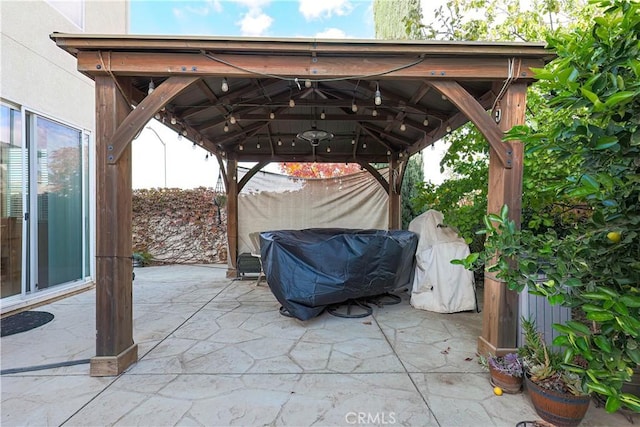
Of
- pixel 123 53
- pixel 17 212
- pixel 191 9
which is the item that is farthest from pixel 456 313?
pixel 191 9

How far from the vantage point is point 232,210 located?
6.15 metres

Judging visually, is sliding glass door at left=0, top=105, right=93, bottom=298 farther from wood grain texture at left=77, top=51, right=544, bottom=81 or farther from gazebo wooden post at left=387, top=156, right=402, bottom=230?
gazebo wooden post at left=387, top=156, right=402, bottom=230

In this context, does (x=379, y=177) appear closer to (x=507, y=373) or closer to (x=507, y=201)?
(x=507, y=201)

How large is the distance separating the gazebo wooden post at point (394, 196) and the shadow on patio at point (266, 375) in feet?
9.14

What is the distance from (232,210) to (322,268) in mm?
3394

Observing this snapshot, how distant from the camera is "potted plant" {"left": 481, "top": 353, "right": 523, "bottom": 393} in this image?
6.89 feet

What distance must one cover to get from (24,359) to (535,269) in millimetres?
3916

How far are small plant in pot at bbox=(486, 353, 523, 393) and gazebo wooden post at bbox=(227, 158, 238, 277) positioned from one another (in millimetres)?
4899

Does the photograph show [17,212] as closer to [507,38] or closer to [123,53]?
[123,53]

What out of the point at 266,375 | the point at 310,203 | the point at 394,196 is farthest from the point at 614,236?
the point at 310,203

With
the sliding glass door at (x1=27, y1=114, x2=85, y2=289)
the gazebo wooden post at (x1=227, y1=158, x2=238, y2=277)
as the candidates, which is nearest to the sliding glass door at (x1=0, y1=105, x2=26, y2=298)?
the sliding glass door at (x1=27, y1=114, x2=85, y2=289)

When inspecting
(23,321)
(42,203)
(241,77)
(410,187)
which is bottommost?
(23,321)

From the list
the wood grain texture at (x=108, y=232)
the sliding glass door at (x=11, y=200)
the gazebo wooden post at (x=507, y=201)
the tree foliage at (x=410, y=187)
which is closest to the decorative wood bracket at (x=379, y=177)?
the tree foliage at (x=410, y=187)

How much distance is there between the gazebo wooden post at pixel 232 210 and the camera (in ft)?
20.1
